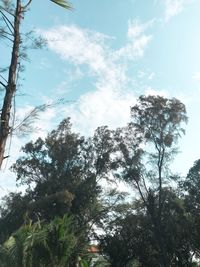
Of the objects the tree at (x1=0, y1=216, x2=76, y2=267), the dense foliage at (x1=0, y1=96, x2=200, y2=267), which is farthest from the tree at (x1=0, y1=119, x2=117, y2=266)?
the tree at (x1=0, y1=216, x2=76, y2=267)

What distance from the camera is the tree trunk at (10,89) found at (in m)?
6.43

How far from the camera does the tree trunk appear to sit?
6.43m

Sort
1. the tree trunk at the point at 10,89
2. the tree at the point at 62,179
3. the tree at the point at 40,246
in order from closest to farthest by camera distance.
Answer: the tree trunk at the point at 10,89
the tree at the point at 40,246
the tree at the point at 62,179

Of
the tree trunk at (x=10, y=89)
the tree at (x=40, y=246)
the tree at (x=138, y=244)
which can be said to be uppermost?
the tree at (x=138, y=244)

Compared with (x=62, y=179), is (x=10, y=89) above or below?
below

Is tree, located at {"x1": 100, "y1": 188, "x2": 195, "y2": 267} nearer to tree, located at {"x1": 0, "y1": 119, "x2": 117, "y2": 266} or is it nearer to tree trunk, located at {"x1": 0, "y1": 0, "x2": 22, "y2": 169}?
tree, located at {"x1": 0, "y1": 119, "x2": 117, "y2": 266}

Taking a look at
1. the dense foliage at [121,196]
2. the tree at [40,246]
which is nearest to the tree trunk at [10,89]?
the tree at [40,246]

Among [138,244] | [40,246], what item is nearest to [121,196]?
[138,244]

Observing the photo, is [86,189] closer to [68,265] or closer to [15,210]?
[15,210]

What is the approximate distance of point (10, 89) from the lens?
22.6 ft

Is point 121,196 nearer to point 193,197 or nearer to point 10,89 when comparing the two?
point 193,197

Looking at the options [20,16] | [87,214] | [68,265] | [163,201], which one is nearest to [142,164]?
[163,201]

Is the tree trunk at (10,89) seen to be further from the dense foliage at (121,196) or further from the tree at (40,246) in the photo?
the dense foliage at (121,196)

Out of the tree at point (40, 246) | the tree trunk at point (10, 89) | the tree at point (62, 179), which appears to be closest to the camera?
the tree trunk at point (10, 89)
